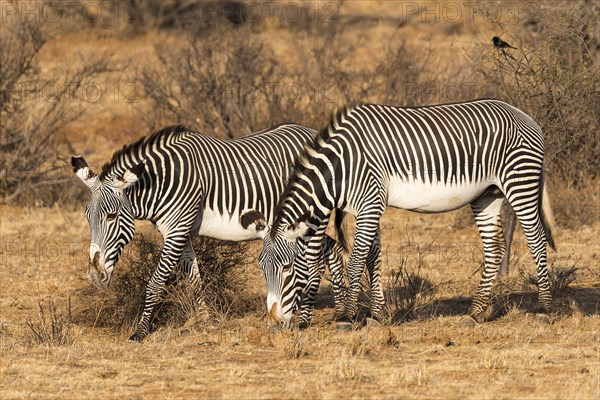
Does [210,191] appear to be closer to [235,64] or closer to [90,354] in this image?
[90,354]

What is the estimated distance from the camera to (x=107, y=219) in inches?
330

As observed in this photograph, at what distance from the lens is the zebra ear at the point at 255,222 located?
855cm

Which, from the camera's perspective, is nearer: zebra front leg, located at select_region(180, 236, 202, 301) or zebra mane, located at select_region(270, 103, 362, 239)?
zebra mane, located at select_region(270, 103, 362, 239)

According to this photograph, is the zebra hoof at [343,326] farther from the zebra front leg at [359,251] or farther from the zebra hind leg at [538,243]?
the zebra hind leg at [538,243]

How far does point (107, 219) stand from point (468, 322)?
317cm

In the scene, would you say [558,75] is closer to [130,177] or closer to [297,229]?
[297,229]

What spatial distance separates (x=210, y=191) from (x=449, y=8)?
18319mm

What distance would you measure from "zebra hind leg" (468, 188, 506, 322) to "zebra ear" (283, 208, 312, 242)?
1858 mm

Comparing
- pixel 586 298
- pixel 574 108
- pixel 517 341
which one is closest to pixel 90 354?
pixel 517 341

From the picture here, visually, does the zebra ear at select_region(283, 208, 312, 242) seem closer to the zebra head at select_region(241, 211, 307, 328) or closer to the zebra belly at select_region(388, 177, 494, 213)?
the zebra head at select_region(241, 211, 307, 328)

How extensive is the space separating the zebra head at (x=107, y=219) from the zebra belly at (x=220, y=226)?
68cm

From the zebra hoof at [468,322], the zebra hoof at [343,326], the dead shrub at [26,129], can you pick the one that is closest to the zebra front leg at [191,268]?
the zebra hoof at [343,326]

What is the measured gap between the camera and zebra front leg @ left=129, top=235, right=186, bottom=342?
867cm

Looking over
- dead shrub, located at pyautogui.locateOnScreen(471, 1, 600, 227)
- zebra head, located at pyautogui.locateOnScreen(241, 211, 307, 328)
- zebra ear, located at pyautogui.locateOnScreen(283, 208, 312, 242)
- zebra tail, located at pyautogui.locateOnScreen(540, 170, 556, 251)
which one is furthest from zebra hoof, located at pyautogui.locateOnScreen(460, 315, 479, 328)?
dead shrub, located at pyautogui.locateOnScreen(471, 1, 600, 227)
